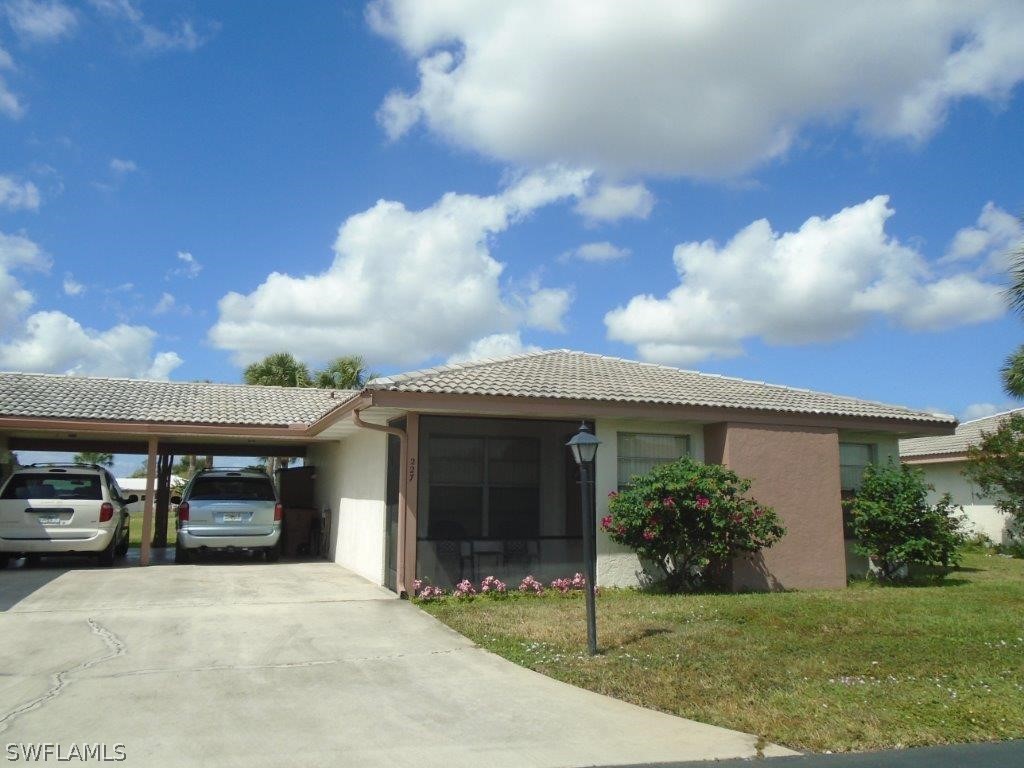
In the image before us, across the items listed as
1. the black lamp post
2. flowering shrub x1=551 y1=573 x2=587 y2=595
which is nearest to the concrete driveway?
the black lamp post

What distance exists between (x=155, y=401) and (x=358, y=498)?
528 cm

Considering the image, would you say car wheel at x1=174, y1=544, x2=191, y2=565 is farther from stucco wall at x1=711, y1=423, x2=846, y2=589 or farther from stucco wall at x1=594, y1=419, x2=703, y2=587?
stucco wall at x1=711, y1=423, x2=846, y2=589

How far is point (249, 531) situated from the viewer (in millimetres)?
14844

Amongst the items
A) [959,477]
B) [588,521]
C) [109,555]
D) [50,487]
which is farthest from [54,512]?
[959,477]

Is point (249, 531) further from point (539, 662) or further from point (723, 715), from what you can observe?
point (723, 715)

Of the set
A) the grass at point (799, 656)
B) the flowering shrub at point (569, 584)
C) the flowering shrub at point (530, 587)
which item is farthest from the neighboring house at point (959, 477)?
the flowering shrub at point (530, 587)

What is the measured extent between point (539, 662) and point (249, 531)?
8.80 meters

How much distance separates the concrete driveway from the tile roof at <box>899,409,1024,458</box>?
1679 cm

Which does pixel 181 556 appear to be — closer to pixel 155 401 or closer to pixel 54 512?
pixel 54 512

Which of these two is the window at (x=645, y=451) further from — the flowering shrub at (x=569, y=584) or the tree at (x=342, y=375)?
the tree at (x=342, y=375)

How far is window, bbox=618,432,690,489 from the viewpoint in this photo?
12594 mm

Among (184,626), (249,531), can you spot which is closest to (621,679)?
(184,626)

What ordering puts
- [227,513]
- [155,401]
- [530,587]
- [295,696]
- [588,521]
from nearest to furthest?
[295,696]
[588,521]
[530,587]
[227,513]
[155,401]

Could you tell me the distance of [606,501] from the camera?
1220 cm
